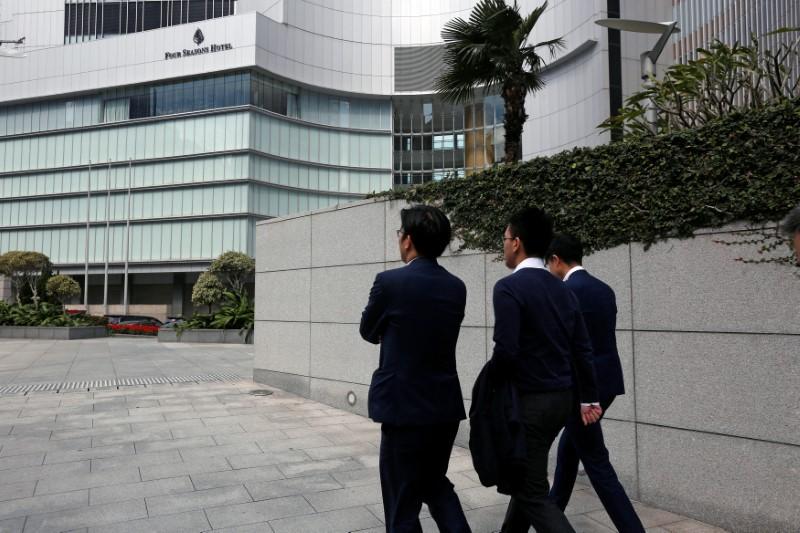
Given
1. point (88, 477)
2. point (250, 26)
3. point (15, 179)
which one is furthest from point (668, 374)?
point (15, 179)

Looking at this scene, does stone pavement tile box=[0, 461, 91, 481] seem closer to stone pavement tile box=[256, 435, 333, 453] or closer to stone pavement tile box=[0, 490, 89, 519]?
stone pavement tile box=[0, 490, 89, 519]

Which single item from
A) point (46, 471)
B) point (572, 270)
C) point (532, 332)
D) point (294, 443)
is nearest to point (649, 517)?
point (572, 270)

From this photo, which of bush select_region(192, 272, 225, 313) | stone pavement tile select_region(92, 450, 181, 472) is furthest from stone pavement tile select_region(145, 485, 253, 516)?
bush select_region(192, 272, 225, 313)

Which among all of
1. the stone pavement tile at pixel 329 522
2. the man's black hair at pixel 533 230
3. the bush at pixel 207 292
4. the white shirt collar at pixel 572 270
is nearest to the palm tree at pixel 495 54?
the white shirt collar at pixel 572 270

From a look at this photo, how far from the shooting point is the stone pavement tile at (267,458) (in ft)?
18.2

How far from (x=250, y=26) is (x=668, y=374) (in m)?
45.5

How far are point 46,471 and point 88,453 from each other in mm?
617

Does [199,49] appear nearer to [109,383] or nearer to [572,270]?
[109,383]

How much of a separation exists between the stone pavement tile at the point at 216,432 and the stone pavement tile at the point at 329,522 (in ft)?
8.19

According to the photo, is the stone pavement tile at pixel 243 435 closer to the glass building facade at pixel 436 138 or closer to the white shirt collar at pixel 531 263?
the white shirt collar at pixel 531 263

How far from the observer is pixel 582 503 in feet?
14.8

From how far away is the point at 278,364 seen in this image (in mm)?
9656

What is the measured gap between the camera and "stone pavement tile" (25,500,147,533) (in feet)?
13.1

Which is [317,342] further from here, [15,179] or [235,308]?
[15,179]
